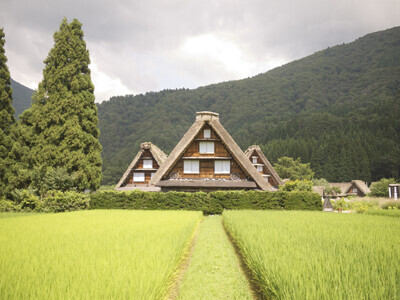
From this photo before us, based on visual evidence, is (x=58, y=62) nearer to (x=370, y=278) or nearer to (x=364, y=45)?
(x=370, y=278)

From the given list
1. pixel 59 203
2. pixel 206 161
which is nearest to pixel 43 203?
pixel 59 203

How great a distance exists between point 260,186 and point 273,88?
124501 mm

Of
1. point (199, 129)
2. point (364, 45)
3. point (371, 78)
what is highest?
point (364, 45)

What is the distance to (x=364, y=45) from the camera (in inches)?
7574

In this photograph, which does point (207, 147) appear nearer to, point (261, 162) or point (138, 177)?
point (138, 177)

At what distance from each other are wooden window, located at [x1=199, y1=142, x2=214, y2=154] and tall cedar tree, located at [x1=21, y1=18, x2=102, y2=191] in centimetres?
846

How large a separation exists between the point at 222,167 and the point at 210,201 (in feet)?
15.9

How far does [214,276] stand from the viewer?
19.6 feet

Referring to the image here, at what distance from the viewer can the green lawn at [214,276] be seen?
5.02 metres

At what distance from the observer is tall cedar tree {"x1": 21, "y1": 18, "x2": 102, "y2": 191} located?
759 inches

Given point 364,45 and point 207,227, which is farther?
point 364,45

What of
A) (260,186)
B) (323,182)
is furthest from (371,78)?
(260,186)

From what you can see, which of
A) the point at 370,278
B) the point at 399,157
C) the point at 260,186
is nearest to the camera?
the point at 370,278

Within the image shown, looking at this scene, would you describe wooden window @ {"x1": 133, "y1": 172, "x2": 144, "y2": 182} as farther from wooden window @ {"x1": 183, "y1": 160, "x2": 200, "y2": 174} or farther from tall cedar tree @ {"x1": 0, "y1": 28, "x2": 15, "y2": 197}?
tall cedar tree @ {"x1": 0, "y1": 28, "x2": 15, "y2": 197}
